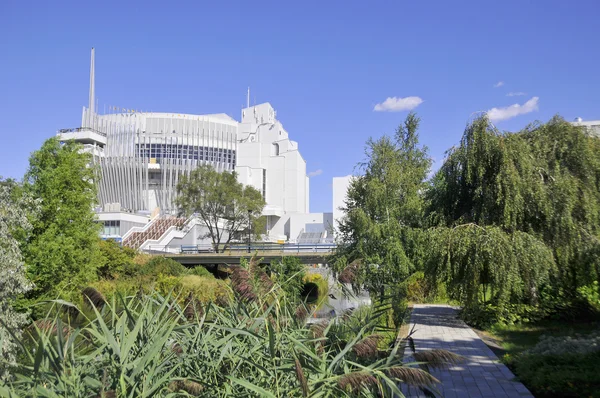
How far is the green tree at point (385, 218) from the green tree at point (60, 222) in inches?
380

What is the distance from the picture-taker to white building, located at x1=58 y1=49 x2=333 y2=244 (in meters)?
79.5

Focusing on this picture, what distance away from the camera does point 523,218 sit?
1522 centimetres

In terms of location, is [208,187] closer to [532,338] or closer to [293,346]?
[532,338]

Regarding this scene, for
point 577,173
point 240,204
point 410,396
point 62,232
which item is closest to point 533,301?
point 577,173

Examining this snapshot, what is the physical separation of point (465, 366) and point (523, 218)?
20.8 feet

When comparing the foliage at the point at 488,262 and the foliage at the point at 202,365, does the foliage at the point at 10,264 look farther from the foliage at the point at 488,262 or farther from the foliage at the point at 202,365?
the foliage at the point at 488,262

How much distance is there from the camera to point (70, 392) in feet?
13.7

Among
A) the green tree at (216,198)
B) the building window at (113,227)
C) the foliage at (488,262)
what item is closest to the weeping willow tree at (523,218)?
the foliage at (488,262)

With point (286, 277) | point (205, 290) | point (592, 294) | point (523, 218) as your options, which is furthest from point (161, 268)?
point (592, 294)

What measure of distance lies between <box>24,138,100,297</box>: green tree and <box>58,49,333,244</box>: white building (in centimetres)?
5477

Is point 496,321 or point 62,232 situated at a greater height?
point 62,232

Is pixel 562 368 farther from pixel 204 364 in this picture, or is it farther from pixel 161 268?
pixel 161 268

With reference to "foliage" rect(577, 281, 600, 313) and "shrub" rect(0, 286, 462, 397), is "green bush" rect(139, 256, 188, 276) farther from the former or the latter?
"shrub" rect(0, 286, 462, 397)

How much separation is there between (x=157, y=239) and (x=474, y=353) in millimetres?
47899
